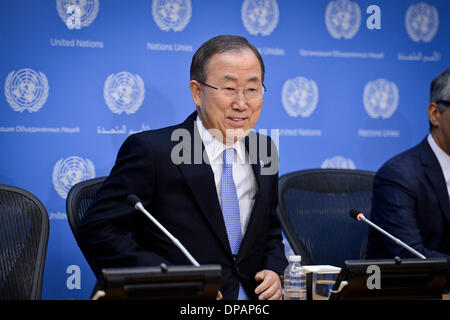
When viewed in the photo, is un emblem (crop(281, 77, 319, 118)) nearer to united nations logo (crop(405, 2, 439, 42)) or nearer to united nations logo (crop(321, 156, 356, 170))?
united nations logo (crop(321, 156, 356, 170))

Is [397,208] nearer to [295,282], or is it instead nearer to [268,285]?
[295,282]

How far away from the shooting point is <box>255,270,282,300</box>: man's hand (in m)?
1.84

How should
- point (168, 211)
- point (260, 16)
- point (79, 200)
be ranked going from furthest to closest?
point (260, 16) < point (79, 200) < point (168, 211)

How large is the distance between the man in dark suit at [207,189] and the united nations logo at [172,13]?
1051 mm

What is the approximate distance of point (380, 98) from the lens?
3.40 meters

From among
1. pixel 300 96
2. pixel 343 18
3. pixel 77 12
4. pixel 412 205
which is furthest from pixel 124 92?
pixel 412 205

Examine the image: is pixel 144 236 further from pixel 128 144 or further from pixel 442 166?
pixel 442 166

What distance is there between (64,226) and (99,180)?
0.71m

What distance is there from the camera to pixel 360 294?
4.85ft

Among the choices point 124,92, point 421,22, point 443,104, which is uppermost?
point 421,22

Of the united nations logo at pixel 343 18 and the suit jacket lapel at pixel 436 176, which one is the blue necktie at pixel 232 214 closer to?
the suit jacket lapel at pixel 436 176

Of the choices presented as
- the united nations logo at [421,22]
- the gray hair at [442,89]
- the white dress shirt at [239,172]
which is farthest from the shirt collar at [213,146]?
the united nations logo at [421,22]

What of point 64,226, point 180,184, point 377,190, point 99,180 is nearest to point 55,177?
point 64,226

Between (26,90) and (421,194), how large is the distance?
1.97 m
